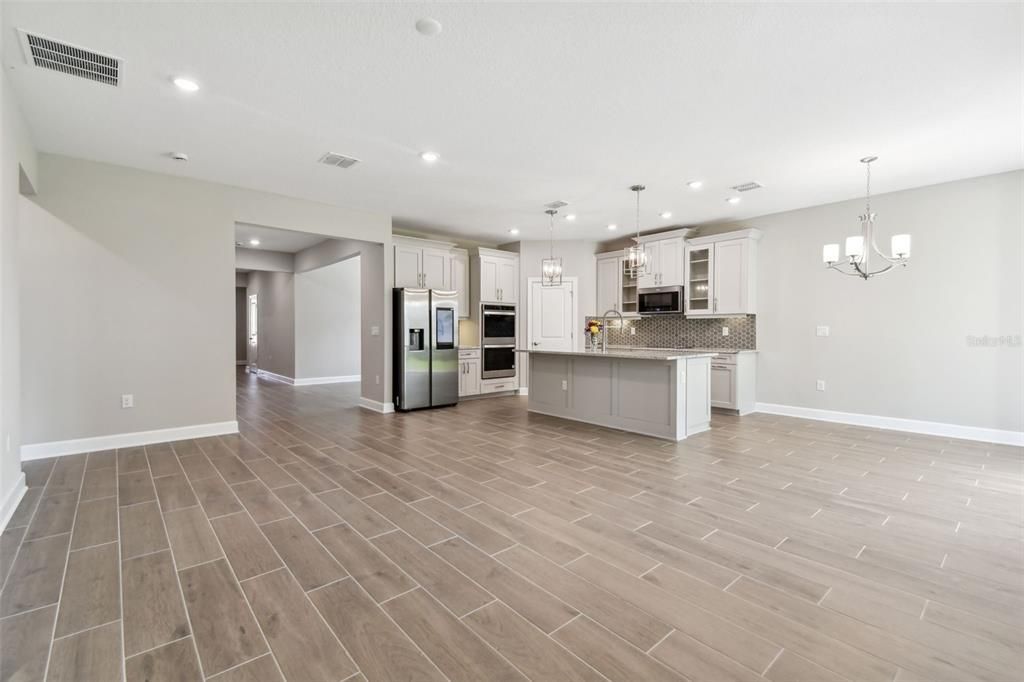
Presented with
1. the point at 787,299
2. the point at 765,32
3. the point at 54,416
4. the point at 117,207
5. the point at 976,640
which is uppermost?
the point at 765,32

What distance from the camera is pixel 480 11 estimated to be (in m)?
2.23

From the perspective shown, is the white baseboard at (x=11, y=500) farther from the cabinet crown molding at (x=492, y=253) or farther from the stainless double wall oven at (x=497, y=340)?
the cabinet crown molding at (x=492, y=253)

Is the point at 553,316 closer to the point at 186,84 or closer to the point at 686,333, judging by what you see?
the point at 686,333

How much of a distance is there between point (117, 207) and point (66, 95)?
1.60 metres

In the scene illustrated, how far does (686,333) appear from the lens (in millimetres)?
7227

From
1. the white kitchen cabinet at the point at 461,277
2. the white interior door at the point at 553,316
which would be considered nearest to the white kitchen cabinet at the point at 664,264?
the white interior door at the point at 553,316

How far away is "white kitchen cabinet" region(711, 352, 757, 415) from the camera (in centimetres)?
614

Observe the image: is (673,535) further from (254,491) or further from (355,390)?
(355,390)

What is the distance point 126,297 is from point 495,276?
4.93 meters

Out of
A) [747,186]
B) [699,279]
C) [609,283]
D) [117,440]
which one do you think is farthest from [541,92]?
[609,283]

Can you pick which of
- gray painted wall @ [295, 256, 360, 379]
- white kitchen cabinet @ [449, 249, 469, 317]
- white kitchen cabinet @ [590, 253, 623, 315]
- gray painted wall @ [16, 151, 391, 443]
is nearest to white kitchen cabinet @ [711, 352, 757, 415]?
white kitchen cabinet @ [590, 253, 623, 315]

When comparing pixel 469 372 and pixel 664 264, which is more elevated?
pixel 664 264

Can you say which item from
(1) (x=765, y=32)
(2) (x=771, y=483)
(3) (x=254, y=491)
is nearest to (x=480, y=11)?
(1) (x=765, y=32)

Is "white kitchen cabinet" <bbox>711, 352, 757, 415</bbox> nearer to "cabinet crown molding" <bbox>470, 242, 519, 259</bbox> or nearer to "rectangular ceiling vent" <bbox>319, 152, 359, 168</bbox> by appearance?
"cabinet crown molding" <bbox>470, 242, 519, 259</bbox>
